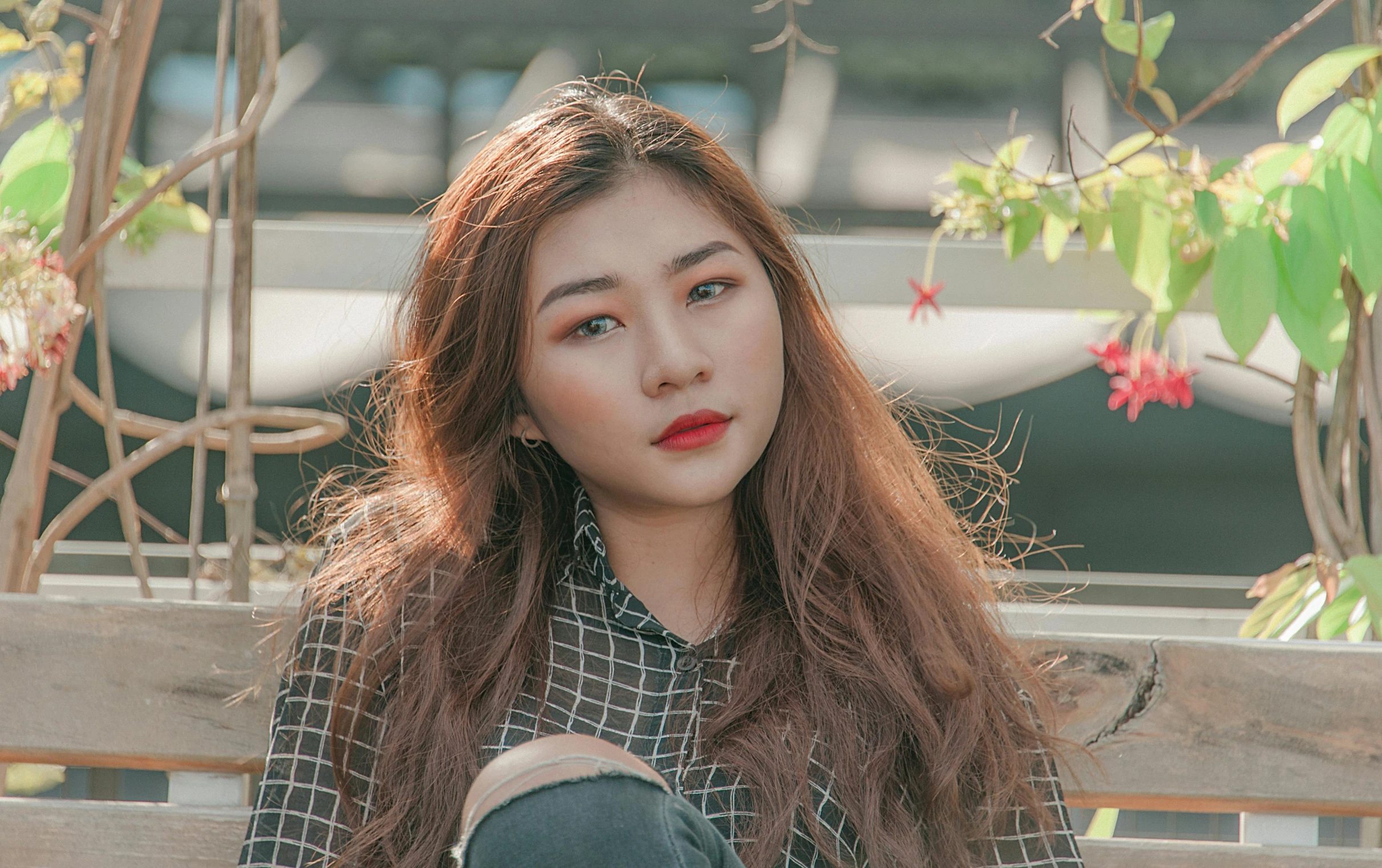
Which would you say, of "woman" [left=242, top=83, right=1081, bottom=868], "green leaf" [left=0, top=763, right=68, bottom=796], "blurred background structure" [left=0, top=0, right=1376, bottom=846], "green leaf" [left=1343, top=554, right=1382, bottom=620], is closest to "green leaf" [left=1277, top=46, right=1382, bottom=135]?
"green leaf" [left=1343, top=554, right=1382, bottom=620]

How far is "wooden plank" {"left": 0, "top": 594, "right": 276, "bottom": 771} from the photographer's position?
4.05 ft

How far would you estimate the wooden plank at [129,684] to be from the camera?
1233 millimetres

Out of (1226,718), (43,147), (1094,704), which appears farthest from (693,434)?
(43,147)

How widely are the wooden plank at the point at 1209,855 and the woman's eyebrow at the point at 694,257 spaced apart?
0.69 metres

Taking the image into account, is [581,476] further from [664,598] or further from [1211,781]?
[1211,781]

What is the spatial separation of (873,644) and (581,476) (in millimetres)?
321

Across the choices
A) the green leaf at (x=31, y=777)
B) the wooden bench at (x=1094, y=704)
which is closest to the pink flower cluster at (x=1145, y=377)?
the wooden bench at (x=1094, y=704)

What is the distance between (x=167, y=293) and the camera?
3127mm

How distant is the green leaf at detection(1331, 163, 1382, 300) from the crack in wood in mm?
451

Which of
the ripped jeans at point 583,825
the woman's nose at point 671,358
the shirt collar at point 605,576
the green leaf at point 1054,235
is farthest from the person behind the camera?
the green leaf at point 1054,235

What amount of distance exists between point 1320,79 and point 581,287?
85 centimetres

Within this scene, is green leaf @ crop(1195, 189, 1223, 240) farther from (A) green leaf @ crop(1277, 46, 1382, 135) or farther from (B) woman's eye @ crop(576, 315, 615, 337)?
(B) woman's eye @ crop(576, 315, 615, 337)

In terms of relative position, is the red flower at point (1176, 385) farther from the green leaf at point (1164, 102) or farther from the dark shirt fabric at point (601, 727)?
the dark shirt fabric at point (601, 727)

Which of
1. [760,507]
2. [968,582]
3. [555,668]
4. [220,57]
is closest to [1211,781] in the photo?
[968,582]
